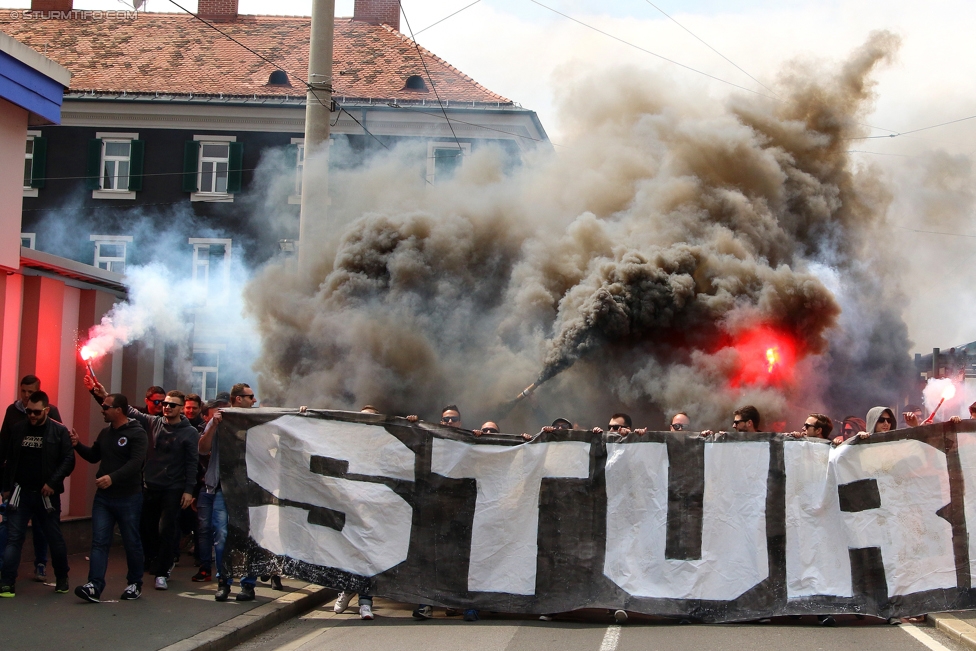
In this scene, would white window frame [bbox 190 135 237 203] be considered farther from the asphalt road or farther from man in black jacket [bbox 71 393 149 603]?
the asphalt road

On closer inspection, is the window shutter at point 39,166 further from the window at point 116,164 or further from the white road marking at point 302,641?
the white road marking at point 302,641

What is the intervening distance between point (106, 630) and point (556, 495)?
356 centimetres

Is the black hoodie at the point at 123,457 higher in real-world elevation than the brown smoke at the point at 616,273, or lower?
lower

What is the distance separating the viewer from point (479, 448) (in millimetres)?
8117

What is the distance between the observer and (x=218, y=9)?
98.8 feet

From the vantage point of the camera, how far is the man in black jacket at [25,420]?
7885 millimetres

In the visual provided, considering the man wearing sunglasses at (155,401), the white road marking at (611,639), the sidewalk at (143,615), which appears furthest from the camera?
the man wearing sunglasses at (155,401)

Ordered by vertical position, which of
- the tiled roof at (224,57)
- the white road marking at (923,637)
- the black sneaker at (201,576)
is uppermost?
the tiled roof at (224,57)

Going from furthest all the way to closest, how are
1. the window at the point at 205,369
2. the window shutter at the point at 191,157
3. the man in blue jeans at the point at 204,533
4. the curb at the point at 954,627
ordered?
the window shutter at the point at 191,157 → the window at the point at 205,369 → the man in blue jeans at the point at 204,533 → the curb at the point at 954,627

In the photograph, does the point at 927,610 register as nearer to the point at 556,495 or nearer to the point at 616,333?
the point at 556,495

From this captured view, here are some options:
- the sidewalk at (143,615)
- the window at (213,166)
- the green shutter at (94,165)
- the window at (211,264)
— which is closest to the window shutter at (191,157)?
the window at (213,166)

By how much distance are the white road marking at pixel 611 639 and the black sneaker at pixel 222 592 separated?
10.5 ft

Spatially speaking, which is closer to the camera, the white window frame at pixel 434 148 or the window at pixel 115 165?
the white window frame at pixel 434 148

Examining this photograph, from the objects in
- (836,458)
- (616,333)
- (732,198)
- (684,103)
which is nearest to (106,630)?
(836,458)
